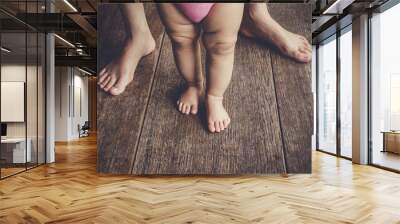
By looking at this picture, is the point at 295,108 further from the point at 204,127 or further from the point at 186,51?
the point at 186,51

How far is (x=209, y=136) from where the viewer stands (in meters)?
5.98

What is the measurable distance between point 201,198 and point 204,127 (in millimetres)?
1706

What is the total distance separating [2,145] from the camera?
6105 mm

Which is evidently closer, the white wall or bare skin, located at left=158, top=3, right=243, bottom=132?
bare skin, located at left=158, top=3, right=243, bottom=132

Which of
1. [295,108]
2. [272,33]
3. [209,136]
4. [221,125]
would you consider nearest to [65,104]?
[209,136]

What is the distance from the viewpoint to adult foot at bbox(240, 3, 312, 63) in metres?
6.02

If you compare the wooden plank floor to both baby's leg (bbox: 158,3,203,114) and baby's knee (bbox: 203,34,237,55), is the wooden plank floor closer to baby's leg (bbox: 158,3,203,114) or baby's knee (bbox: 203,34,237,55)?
baby's leg (bbox: 158,3,203,114)

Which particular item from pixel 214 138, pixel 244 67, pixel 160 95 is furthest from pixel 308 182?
pixel 160 95

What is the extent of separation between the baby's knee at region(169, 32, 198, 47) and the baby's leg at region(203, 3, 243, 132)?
0.59ft

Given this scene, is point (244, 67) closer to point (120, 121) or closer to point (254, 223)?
point (120, 121)

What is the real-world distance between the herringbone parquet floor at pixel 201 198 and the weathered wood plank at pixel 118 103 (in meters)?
0.35

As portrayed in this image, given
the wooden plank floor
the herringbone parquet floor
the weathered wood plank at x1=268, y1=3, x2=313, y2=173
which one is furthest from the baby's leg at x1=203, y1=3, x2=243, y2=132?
the herringbone parquet floor

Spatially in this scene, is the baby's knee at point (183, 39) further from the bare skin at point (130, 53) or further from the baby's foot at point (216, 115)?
the baby's foot at point (216, 115)

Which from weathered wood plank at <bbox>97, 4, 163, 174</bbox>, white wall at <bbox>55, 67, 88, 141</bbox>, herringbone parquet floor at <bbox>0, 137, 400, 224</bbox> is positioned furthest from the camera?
Result: white wall at <bbox>55, 67, 88, 141</bbox>
